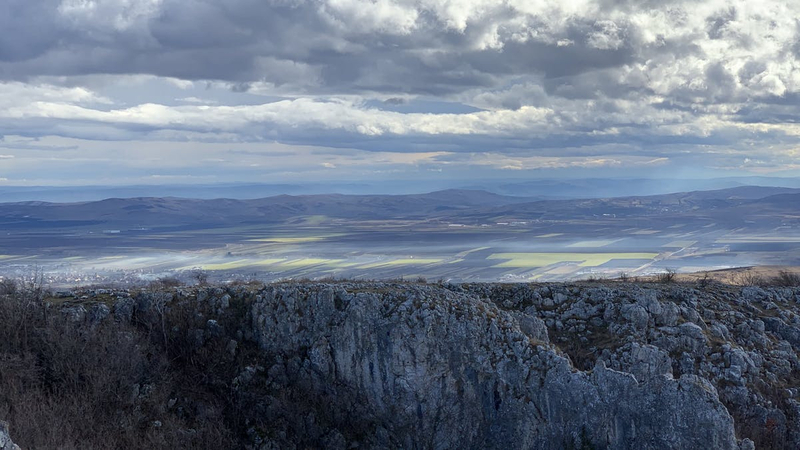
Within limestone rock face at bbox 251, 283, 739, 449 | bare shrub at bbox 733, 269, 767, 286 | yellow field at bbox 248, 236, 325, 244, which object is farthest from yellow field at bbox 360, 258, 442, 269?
limestone rock face at bbox 251, 283, 739, 449

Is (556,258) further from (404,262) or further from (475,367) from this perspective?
(475,367)

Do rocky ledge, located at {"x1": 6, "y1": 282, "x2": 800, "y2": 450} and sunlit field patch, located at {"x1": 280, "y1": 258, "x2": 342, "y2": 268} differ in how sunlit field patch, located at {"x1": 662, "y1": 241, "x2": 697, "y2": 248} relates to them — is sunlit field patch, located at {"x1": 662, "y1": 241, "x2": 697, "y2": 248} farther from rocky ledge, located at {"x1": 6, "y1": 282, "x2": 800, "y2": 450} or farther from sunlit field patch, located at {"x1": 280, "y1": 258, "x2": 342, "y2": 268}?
rocky ledge, located at {"x1": 6, "y1": 282, "x2": 800, "y2": 450}

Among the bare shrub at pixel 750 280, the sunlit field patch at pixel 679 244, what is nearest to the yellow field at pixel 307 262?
the bare shrub at pixel 750 280

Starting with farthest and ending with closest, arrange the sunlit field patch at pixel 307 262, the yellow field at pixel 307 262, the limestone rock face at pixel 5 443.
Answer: the sunlit field patch at pixel 307 262
the yellow field at pixel 307 262
the limestone rock face at pixel 5 443

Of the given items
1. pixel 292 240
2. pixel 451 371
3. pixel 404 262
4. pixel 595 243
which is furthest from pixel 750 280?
pixel 292 240

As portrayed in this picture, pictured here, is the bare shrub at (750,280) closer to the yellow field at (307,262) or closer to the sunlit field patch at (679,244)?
the yellow field at (307,262)
